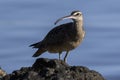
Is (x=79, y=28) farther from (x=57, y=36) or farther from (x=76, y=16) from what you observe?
(x=57, y=36)

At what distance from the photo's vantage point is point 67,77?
9.41 meters

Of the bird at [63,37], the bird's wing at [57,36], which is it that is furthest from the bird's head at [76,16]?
the bird's wing at [57,36]

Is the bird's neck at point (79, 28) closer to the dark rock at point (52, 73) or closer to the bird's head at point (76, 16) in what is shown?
the bird's head at point (76, 16)

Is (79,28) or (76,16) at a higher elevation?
(76,16)

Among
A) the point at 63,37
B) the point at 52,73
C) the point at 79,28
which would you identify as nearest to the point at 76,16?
the point at 79,28

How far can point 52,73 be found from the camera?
374 inches

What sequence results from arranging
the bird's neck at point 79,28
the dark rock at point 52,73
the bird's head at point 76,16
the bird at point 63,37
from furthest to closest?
the bird's neck at point 79,28
the bird at point 63,37
the bird's head at point 76,16
the dark rock at point 52,73

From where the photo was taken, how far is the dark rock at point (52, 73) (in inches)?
370

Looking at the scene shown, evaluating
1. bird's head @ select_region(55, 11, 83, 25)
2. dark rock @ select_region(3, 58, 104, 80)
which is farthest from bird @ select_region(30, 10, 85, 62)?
dark rock @ select_region(3, 58, 104, 80)

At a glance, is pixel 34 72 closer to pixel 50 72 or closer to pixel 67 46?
pixel 50 72

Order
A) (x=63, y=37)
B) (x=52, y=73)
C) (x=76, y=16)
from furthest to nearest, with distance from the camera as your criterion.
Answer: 1. (x=63, y=37)
2. (x=76, y=16)
3. (x=52, y=73)

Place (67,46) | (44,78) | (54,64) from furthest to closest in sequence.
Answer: (67,46), (54,64), (44,78)

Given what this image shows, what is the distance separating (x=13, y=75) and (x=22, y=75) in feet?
0.67

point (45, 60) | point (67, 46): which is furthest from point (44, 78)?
point (67, 46)
